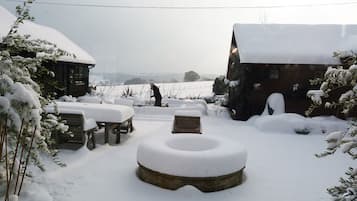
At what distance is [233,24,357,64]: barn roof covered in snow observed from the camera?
11367 mm

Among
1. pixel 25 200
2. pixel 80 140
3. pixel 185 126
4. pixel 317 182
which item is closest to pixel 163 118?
pixel 185 126

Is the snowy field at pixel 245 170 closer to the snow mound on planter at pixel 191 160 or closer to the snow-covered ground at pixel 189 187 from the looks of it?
the snow-covered ground at pixel 189 187

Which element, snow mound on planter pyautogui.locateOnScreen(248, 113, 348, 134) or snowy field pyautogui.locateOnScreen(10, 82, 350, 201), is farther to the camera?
snow mound on planter pyautogui.locateOnScreen(248, 113, 348, 134)

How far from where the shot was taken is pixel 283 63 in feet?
37.7

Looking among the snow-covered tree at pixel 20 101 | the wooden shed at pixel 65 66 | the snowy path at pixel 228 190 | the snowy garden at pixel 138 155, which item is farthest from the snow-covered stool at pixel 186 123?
the wooden shed at pixel 65 66

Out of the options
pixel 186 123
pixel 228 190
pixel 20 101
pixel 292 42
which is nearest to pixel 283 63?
pixel 292 42

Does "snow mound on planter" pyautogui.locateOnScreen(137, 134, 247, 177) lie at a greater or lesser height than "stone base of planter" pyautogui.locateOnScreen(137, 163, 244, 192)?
greater

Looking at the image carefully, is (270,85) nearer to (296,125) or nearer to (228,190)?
(296,125)

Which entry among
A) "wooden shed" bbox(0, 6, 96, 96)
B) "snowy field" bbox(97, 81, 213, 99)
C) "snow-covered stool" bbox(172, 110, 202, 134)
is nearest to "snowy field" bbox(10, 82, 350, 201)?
"snow-covered stool" bbox(172, 110, 202, 134)

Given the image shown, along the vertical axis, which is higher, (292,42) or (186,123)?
(292,42)

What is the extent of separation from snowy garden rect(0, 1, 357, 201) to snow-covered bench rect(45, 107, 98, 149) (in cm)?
2

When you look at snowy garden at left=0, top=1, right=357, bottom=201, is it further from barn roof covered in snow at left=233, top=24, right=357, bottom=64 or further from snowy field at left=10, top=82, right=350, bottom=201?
barn roof covered in snow at left=233, top=24, right=357, bottom=64

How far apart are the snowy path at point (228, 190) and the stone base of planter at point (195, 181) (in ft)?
0.30

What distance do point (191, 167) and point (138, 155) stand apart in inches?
44.2
